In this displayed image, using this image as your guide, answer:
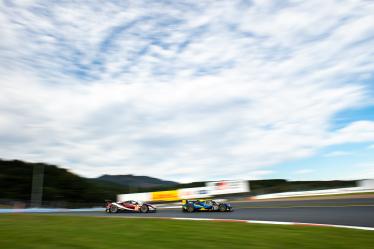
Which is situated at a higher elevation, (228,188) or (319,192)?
(228,188)

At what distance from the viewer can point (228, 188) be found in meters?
35.3

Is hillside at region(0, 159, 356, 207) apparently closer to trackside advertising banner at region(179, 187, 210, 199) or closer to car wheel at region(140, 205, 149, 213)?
trackside advertising banner at region(179, 187, 210, 199)

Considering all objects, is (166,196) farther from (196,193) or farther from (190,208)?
(190,208)

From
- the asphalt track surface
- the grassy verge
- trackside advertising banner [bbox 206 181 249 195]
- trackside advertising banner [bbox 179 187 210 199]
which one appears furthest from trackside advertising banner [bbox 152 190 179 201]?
the grassy verge

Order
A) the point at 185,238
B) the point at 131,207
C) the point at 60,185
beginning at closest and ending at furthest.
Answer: the point at 185,238 → the point at 131,207 → the point at 60,185

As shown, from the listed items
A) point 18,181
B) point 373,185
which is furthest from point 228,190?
point 18,181

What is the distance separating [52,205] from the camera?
3444cm

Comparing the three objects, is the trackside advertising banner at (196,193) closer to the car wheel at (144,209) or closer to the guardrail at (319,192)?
the guardrail at (319,192)

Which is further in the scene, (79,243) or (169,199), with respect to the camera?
(169,199)

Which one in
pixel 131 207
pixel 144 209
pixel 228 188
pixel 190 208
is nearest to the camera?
pixel 190 208

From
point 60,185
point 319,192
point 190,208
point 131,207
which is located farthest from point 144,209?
point 60,185

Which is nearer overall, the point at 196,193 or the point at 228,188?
the point at 228,188

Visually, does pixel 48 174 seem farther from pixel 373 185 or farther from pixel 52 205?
pixel 373 185

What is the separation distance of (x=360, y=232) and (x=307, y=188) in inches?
1032
